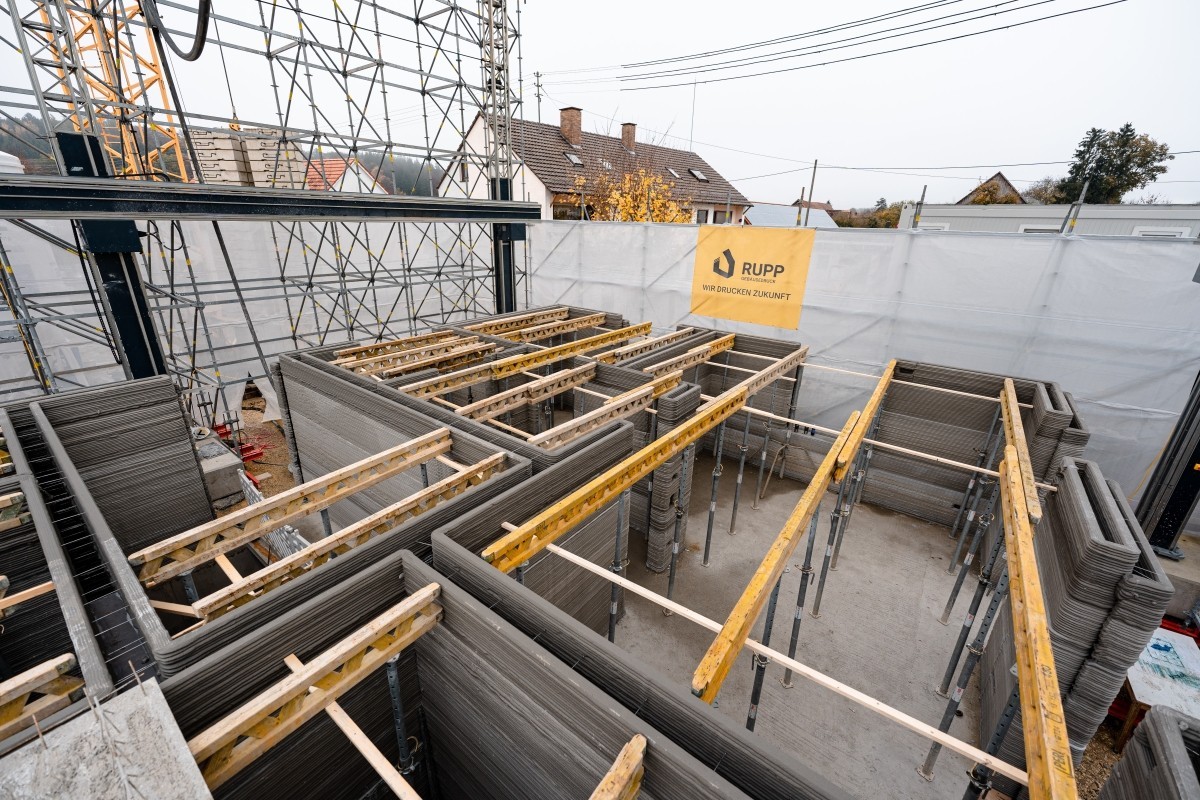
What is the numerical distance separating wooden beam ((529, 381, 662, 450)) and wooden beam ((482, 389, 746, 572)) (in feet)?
2.74

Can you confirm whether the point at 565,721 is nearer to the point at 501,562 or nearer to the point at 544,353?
the point at 501,562

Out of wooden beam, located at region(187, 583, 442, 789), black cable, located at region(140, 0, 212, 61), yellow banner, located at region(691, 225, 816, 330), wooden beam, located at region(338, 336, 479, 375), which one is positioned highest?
black cable, located at region(140, 0, 212, 61)

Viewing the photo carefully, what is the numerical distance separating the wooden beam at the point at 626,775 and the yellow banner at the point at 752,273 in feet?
34.7

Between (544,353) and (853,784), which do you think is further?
(544,353)

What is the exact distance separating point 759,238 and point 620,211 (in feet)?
36.8

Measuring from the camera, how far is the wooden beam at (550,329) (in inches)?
385

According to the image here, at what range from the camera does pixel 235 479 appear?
26.3 ft

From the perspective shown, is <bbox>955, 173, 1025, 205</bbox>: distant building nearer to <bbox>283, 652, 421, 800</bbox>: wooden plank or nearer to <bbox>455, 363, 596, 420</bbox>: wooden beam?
<bbox>455, 363, 596, 420</bbox>: wooden beam

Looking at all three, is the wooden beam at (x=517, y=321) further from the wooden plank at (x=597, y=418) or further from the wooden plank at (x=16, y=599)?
the wooden plank at (x=16, y=599)

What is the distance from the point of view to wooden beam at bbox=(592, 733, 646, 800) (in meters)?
2.06

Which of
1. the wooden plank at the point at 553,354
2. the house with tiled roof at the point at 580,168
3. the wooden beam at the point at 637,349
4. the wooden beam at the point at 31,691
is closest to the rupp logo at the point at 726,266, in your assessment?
the wooden beam at the point at 637,349

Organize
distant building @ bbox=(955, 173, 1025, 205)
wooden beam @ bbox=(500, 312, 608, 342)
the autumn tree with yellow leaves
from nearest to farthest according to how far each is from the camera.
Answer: wooden beam @ bbox=(500, 312, 608, 342), the autumn tree with yellow leaves, distant building @ bbox=(955, 173, 1025, 205)

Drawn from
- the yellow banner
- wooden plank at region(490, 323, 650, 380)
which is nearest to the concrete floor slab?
wooden plank at region(490, 323, 650, 380)

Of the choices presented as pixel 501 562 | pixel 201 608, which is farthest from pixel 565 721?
pixel 201 608
